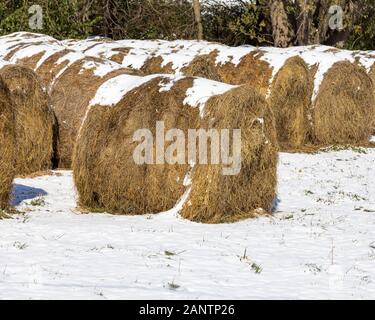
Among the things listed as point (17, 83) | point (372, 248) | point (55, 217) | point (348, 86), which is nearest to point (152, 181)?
point (55, 217)

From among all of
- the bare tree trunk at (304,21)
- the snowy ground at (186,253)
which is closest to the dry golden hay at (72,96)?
the snowy ground at (186,253)

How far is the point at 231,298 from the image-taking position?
6586 mm

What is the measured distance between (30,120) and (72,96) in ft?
3.41

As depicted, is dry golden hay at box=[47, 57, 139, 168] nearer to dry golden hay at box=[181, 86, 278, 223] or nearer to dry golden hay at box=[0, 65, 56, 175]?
dry golden hay at box=[0, 65, 56, 175]

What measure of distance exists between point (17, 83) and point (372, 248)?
24.1 feet

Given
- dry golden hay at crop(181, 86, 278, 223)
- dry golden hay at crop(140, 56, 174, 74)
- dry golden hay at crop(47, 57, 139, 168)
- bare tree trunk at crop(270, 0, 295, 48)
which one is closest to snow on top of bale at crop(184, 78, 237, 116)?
dry golden hay at crop(181, 86, 278, 223)

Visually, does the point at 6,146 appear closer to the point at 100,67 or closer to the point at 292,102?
the point at 100,67

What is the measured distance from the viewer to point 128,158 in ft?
35.9

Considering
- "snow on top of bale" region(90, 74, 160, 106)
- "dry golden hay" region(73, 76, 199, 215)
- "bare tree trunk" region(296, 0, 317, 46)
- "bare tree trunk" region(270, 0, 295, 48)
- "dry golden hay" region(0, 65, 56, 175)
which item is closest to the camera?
"dry golden hay" region(73, 76, 199, 215)

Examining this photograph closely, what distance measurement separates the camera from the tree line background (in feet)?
101

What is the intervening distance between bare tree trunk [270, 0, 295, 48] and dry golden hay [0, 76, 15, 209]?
71.7ft

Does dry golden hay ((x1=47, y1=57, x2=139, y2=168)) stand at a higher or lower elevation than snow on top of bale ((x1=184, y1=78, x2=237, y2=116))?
lower

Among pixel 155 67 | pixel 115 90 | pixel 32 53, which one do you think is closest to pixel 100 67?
pixel 32 53
